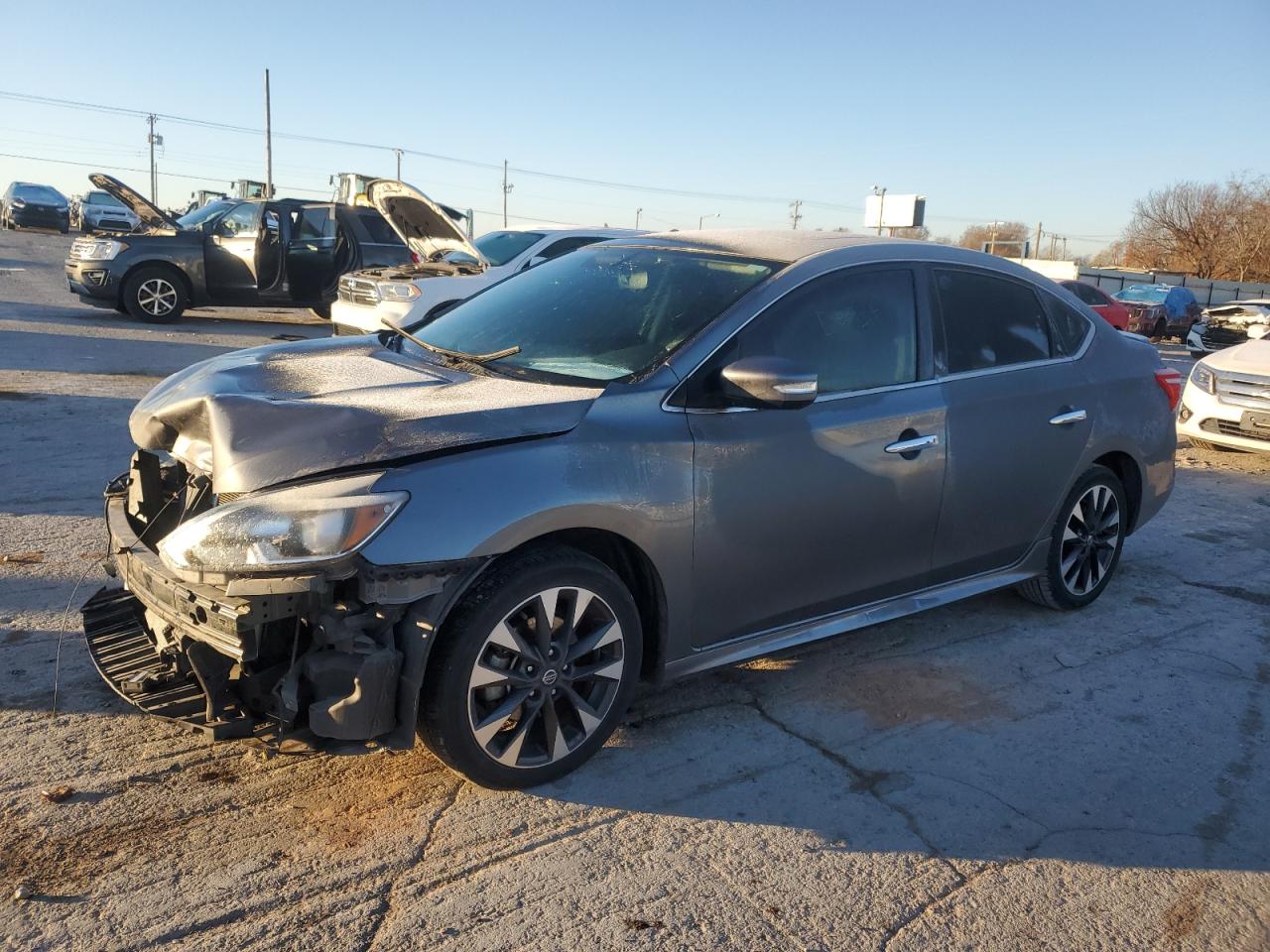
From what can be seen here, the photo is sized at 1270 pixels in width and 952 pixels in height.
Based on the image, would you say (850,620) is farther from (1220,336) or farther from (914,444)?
(1220,336)

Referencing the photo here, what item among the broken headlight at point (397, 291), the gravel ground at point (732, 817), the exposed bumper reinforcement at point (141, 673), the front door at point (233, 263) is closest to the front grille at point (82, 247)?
the front door at point (233, 263)

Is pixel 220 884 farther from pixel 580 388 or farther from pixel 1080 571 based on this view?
pixel 1080 571

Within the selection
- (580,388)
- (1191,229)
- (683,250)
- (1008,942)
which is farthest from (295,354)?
(1191,229)

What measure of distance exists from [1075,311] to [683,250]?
213cm

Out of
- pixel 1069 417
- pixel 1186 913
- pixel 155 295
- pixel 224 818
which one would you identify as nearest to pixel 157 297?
pixel 155 295

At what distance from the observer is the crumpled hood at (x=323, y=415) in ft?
9.75

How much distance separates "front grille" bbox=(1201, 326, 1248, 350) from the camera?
2206cm

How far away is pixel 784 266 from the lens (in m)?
3.92

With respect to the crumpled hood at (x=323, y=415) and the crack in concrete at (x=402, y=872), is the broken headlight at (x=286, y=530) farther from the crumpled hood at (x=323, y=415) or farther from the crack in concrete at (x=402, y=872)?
the crack in concrete at (x=402, y=872)

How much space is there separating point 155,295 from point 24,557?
34.7 ft

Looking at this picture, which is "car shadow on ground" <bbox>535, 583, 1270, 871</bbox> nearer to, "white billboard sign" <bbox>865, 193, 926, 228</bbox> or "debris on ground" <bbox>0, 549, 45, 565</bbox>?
"debris on ground" <bbox>0, 549, 45, 565</bbox>

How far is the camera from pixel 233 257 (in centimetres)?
1438

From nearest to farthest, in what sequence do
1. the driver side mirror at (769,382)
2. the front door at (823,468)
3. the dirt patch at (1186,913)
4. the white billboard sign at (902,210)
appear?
the dirt patch at (1186,913), the driver side mirror at (769,382), the front door at (823,468), the white billboard sign at (902,210)

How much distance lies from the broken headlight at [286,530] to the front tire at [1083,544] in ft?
11.2
